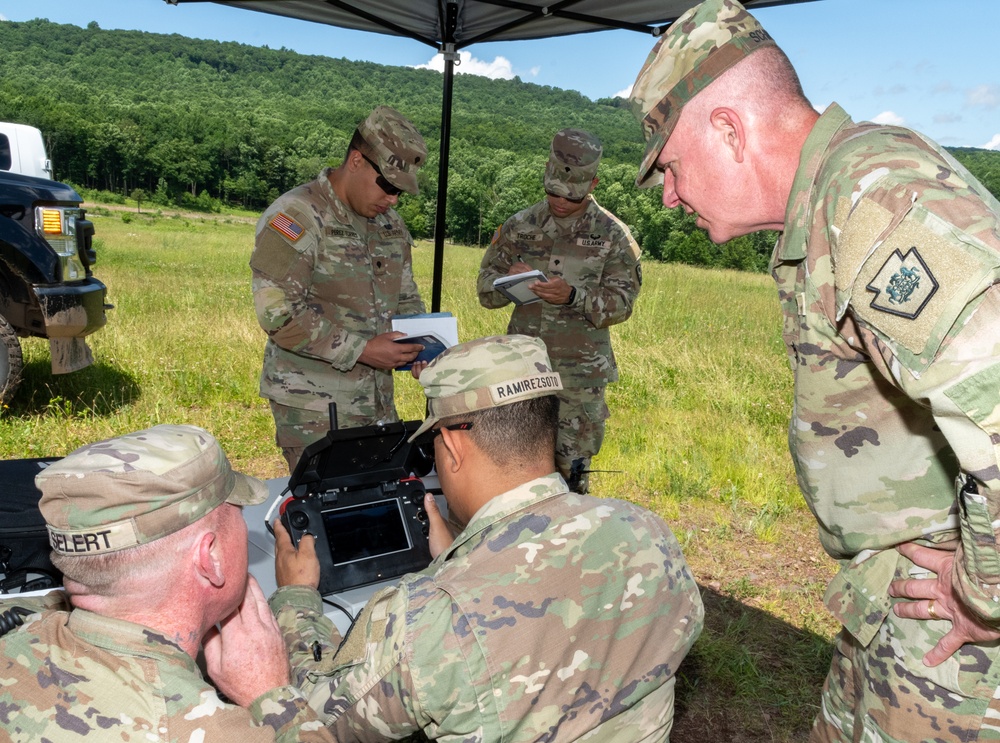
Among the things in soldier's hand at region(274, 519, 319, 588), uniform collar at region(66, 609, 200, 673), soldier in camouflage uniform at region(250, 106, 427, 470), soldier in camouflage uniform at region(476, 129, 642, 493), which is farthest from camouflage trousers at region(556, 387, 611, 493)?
uniform collar at region(66, 609, 200, 673)

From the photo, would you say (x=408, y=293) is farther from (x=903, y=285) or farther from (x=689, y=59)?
(x=903, y=285)

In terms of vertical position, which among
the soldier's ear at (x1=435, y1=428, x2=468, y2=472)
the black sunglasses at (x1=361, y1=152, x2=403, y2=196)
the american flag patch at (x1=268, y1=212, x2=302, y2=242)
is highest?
the black sunglasses at (x1=361, y1=152, x2=403, y2=196)

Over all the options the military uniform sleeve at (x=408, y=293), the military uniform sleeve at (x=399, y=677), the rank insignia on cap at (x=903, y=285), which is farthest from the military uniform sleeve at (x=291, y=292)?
the rank insignia on cap at (x=903, y=285)

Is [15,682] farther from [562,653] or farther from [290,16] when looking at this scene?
[290,16]

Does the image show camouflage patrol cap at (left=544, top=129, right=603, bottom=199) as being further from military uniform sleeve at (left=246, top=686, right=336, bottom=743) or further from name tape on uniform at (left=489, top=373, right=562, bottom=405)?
military uniform sleeve at (left=246, top=686, right=336, bottom=743)

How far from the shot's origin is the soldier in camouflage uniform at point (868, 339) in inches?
45.9

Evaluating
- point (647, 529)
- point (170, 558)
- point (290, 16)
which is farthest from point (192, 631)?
point (290, 16)

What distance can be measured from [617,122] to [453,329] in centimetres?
4588

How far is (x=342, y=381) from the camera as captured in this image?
3.32 metres

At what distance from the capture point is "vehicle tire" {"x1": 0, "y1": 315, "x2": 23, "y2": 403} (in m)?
5.26

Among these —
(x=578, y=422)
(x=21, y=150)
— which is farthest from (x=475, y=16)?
(x=21, y=150)

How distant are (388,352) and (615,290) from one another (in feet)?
5.31

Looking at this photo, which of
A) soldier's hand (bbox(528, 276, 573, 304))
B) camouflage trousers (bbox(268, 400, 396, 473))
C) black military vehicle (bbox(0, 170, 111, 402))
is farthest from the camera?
black military vehicle (bbox(0, 170, 111, 402))

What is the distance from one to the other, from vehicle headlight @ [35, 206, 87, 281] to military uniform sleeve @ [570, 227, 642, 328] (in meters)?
3.52
